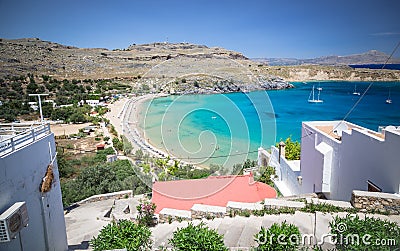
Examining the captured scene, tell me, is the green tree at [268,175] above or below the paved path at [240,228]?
below

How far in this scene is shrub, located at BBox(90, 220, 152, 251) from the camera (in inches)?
116

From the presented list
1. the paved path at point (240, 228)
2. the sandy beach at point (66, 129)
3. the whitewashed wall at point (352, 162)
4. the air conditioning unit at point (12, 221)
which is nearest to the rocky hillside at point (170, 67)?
the whitewashed wall at point (352, 162)

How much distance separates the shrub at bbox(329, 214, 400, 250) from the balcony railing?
13.0ft

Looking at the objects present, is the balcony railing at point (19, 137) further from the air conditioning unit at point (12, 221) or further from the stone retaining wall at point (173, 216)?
the stone retaining wall at point (173, 216)

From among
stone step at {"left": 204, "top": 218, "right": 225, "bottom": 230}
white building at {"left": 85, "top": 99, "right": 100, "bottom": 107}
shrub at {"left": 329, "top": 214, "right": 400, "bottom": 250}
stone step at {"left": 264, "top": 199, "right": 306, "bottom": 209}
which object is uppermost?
white building at {"left": 85, "top": 99, "right": 100, "bottom": 107}

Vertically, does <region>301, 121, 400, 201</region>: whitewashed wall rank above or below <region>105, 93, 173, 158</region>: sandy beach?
below

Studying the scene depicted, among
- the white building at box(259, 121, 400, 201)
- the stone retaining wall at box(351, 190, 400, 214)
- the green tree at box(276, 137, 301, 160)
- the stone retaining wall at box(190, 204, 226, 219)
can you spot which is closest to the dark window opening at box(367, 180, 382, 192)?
the white building at box(259, 121, 400, 201)

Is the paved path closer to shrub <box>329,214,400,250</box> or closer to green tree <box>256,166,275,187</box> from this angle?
shrub <box>329,214,400,250</box>

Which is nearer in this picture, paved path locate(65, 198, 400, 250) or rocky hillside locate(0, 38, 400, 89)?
rocky hillside locate(0, 38, 400, 89)

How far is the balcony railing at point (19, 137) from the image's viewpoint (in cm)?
309

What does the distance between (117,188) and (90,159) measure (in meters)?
7.98

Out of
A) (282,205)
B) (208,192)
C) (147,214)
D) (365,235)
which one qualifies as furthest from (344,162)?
(147,214)

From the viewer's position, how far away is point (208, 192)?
170 inches

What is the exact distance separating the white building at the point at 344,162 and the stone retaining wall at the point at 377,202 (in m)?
0.33
